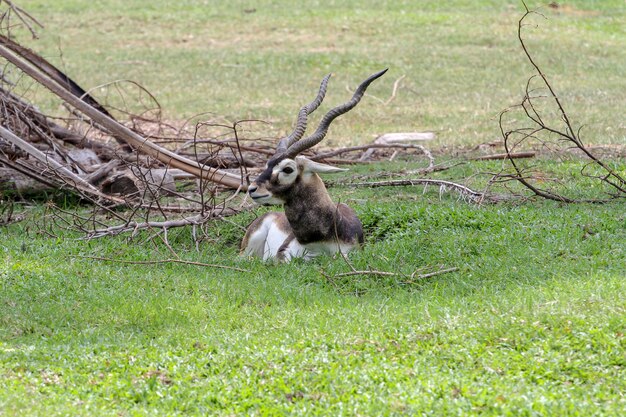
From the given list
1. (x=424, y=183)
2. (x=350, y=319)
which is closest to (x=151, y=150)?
(x=424, y=183)

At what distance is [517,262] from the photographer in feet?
23.0

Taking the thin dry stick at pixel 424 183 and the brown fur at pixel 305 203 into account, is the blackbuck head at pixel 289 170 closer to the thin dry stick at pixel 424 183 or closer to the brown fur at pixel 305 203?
the brown fur at pixel 305 203

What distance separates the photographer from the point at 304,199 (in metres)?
7.69

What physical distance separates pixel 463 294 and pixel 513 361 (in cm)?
132

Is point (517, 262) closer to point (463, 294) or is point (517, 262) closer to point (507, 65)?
point (463, 294)

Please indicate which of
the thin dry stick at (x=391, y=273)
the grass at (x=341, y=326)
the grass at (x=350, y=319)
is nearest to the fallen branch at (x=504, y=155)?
the grass at (x=350, y=319)

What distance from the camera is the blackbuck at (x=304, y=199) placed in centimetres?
752

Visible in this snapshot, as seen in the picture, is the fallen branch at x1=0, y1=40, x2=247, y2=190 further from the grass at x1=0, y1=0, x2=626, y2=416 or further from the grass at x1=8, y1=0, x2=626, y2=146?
the grass at x1=8, y1=0, x2=626, y2=146

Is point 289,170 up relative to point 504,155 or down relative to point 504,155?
up

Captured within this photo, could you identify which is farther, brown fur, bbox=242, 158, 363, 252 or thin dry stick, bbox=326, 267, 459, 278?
brown fur, bbox=242, 158, 363, 252

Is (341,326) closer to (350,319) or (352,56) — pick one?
(350,319)

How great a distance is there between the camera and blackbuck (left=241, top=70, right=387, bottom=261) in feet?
24.7

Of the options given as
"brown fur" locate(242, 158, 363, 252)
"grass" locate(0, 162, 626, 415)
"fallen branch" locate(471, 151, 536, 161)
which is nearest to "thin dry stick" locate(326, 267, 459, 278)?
"grass" locate(0, 162, 626, 415)

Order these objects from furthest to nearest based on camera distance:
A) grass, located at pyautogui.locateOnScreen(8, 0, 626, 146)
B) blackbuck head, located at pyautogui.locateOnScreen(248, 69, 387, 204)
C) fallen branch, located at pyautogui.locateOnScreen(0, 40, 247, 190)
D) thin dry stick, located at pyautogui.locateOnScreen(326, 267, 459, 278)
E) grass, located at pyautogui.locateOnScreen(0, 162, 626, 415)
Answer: grass, located at pyautogui.locateOnScreen(8, 0, 626, 146) < fallen branch, located at pyautogui.locateOnScreen(0, 40, 247, 190) < blackbuck head, located at pyautogui.locateOnScreen(248, 69, 387, 204) < thin dry stick, located at pyautogui.locateOnScreen(326, 267, 459, 278) < grass, located at pyautogui.locateOnScreen(0, 162, 626, 415)
